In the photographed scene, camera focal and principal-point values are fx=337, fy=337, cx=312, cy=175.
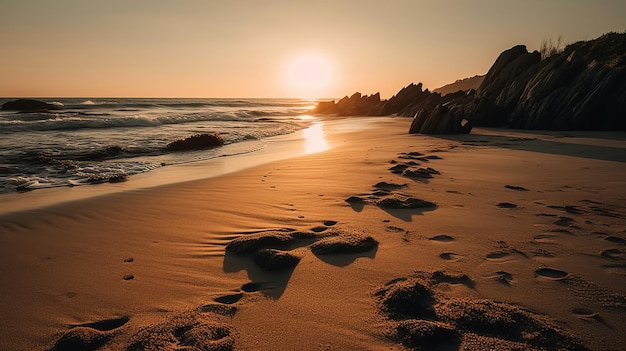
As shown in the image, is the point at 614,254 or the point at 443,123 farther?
the point at 443,123

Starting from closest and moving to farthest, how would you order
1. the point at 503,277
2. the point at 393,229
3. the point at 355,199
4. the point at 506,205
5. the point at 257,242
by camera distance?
the point at 503,277, the point at 257,242, the point at 393,229, the point at 506,205, the point at 355,199

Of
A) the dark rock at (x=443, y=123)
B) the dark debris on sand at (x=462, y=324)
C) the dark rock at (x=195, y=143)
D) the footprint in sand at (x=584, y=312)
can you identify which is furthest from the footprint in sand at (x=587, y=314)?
the dark rock at (x=443, y=123)

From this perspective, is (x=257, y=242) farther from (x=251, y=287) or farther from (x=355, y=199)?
(x=355, y=199)

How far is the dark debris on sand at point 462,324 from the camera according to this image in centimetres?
184

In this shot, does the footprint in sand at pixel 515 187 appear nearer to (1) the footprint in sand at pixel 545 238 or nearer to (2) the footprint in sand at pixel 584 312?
(1) the footprint in sand at pixel 545 238

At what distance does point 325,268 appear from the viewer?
2840 mm

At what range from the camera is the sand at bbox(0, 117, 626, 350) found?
6.60ft

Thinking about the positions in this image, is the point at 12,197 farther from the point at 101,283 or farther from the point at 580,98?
the point at 580,98

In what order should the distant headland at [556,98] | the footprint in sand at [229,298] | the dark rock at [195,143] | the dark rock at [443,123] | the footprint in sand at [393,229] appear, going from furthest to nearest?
the dark rock at [443,123]
the distant headland at [556,98]
the dark rock at [195,143]
the footprint in sand at [393,229]
the footprint in sand at [229,298]

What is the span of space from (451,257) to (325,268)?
111 cm

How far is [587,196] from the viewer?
464 centimetres

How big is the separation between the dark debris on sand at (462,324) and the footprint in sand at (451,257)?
1.92 ft

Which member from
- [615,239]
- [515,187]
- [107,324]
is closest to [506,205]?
[515,187]

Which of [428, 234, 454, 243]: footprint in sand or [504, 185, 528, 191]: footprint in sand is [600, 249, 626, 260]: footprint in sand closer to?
[428, 234, 454, 243]: footprint in sand
